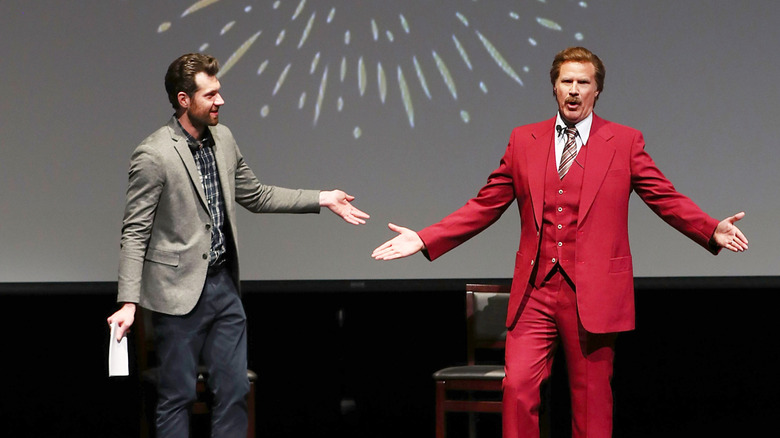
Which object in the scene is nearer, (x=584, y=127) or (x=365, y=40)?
(x=584, y=127)

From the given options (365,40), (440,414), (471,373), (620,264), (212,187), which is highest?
(365,40)

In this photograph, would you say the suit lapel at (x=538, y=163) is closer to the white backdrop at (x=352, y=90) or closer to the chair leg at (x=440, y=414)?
the chair leg at (x=440, y=414)

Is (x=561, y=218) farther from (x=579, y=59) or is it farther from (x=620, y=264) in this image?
(x=579, y=59)

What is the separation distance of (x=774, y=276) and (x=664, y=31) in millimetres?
1218

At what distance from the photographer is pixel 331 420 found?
4.21 metres

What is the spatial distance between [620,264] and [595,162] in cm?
32

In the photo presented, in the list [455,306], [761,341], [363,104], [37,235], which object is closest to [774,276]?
[761,341]

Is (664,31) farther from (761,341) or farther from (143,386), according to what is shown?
(143,386)

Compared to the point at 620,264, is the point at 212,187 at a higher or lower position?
higher

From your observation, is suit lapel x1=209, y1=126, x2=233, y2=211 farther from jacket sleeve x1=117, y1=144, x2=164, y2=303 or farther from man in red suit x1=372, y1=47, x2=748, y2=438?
man in red suit x1=372, y1=47, x2=748, y2=438

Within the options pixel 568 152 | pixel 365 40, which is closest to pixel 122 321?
pixel 568 152

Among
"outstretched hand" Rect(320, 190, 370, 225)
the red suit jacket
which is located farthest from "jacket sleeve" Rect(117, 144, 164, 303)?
the red suit jacket

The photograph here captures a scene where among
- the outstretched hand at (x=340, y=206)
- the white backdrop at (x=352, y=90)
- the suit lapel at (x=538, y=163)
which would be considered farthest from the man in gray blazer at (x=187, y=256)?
the white backdrop at (x=352, y=90)

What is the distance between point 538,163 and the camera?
2.96 meters
